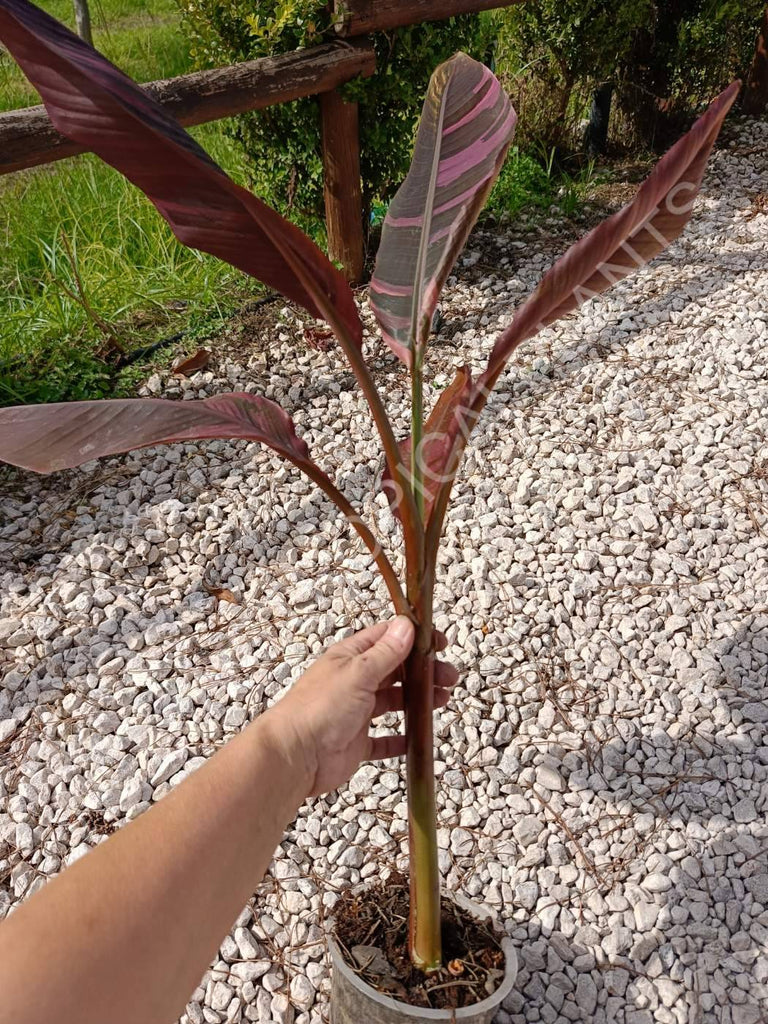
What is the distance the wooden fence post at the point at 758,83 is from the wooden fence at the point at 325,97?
203 centimetres

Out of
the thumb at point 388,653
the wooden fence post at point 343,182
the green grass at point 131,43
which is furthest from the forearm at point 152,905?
the green grass at point 131,43

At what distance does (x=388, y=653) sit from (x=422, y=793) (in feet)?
0.73

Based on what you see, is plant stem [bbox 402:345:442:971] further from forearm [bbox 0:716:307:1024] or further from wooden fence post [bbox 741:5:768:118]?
wooden fence post [bbox 741:5:768:118]

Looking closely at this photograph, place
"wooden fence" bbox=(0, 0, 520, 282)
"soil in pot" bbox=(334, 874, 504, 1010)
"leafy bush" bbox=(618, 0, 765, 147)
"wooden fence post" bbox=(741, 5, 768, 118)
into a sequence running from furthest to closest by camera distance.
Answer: "wooden fence post" bbox=(741, 5, 768, 118) → "leafy bush" bbox=(618, 0, 765, 147) → "wooden fence" bbox=(0, 0, 520, 282) → "soil in pot" bbox=(334, 874, 504, 1010)

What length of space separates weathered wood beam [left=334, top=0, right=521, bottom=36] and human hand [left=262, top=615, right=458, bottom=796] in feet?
8.39

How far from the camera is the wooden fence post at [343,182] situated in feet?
10.0

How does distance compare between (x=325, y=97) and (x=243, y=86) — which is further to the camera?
(x=325, y=97)

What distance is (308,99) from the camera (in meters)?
3.04

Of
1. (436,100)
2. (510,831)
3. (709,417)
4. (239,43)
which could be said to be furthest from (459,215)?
(239,43)

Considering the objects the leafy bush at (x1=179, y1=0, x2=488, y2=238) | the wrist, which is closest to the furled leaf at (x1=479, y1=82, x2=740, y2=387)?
the wrist

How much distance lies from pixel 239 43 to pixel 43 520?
1.83 meters

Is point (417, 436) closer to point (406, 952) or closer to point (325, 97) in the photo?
point (406, 952)

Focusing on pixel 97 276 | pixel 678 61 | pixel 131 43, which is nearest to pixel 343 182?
pixel 97 276

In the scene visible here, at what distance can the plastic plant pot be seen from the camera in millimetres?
1175
